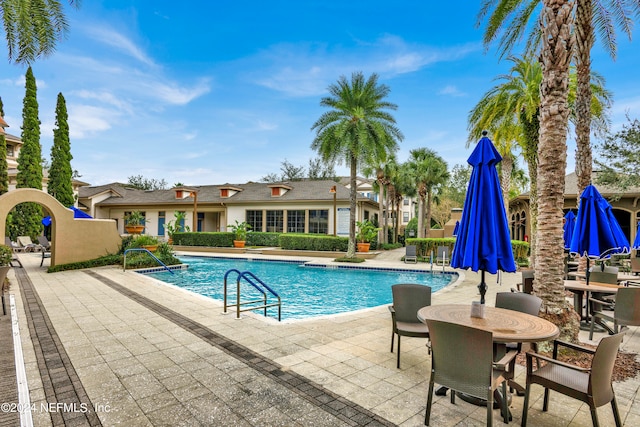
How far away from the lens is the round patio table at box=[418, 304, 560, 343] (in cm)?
302

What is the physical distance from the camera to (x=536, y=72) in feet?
43.0

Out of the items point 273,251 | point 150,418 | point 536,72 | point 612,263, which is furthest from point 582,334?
point 273,251

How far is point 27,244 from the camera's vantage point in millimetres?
21312

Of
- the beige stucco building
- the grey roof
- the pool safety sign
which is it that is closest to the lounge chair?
the grey roof

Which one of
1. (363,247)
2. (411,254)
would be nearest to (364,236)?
(363,247)

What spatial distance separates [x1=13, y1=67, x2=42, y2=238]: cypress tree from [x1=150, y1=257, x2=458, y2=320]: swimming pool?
1363cm

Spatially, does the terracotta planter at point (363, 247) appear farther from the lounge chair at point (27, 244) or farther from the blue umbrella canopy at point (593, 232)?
the lounge chair at point (27, 244)

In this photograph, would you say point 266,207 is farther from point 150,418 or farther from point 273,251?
point 150,418

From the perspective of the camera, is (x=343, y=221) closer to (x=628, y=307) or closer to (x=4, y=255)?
(x=4, y=255)

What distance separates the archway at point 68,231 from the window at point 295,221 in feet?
46.9

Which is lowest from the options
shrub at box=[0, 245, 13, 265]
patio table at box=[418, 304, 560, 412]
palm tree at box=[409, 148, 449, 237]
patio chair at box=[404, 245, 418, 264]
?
patio chair at box=[404, 245, 418, 264]

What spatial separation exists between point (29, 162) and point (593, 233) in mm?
30855

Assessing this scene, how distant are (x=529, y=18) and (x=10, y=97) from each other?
30425 mm

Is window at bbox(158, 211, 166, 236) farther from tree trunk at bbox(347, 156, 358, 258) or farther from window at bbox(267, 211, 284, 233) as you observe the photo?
tree trunk at bbox(347, 156, 358, 258)
